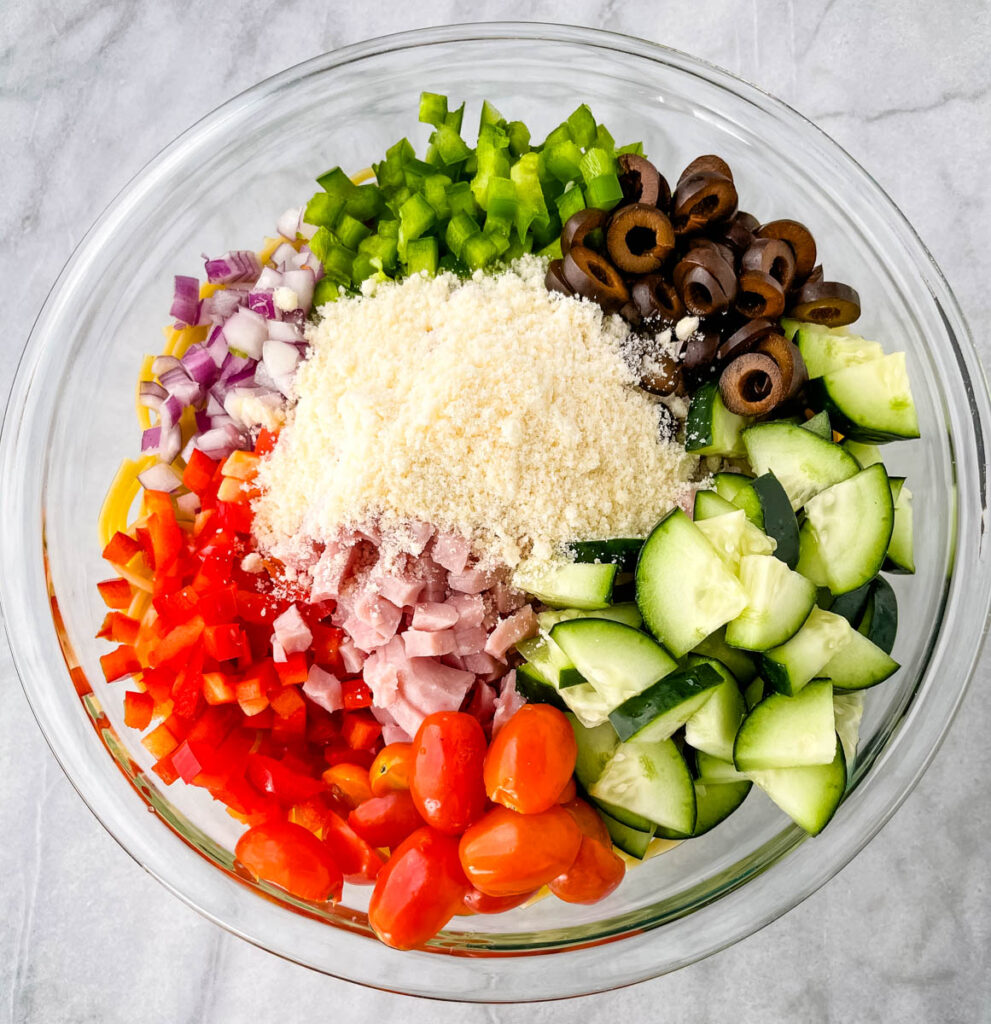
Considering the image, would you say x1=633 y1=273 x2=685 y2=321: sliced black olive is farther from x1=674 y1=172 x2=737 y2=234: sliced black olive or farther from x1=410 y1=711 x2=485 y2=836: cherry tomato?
x1=410 y1=711 x2=485 y2=836: cherry tomato

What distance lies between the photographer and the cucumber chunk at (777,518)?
56.8 inches

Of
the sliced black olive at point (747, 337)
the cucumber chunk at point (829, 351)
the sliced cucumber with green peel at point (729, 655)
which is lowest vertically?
the sliced cucumber with green peel at point (729, 655)

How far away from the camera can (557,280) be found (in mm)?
1690

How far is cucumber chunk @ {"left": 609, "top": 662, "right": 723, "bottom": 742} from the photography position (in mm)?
1379

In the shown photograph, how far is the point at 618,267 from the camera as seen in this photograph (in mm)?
1682

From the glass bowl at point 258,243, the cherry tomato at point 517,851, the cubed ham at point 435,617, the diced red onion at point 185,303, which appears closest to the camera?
the cherry tomato at point 517,851

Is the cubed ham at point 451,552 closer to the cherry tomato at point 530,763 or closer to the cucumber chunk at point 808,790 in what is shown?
the cherry tomato at point 530,763

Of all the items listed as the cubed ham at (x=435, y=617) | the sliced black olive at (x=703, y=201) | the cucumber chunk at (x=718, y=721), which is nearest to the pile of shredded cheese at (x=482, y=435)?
the cubed ham at (x=435, y=617)

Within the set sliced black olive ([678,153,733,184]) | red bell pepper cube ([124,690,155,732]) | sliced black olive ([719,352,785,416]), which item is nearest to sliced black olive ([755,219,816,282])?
sliced black olive ([678,153,733,184])

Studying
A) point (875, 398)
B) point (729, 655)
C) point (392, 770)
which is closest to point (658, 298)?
point (875, 398)

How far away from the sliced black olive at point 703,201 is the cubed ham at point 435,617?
0.85m

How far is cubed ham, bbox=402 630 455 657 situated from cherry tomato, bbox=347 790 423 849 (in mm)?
245

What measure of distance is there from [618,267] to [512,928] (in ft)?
4.35

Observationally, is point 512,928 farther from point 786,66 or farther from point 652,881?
point 786,66
